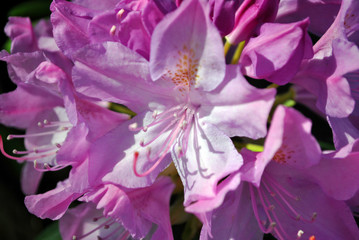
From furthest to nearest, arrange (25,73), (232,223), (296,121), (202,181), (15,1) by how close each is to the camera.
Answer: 1. (15,1)
2. (25,73)
3. (232,223)
4. (202,181)
5. (296,121)

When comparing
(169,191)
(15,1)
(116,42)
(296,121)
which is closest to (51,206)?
(169,191)

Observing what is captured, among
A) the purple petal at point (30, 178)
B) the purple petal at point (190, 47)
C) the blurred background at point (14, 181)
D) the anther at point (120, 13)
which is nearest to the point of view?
the purple petal at point (190, 47)

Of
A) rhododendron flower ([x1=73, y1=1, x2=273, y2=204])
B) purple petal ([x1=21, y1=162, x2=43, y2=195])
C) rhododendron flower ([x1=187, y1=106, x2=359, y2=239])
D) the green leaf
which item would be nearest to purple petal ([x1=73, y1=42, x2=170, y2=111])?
rhododendron flower ([x1=73, y1=1, x2=273, y2=204])

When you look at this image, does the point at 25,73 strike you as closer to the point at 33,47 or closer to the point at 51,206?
the point at 33,47

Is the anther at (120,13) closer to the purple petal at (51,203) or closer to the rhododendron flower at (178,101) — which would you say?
the rhododendron flower at (178,101)

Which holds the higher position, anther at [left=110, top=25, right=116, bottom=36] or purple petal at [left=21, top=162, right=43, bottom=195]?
anther at [left=110, top=25, right=116, bottom=36]

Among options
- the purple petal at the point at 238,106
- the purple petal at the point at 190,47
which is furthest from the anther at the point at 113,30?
the purple petal at the point at 238,106

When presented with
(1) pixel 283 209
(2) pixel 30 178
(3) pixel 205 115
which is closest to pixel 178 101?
(3) pixel 205 115

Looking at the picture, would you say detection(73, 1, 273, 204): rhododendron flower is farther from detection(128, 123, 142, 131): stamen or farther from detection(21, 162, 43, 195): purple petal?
detection(21, 162, 43, 195): purple petal
